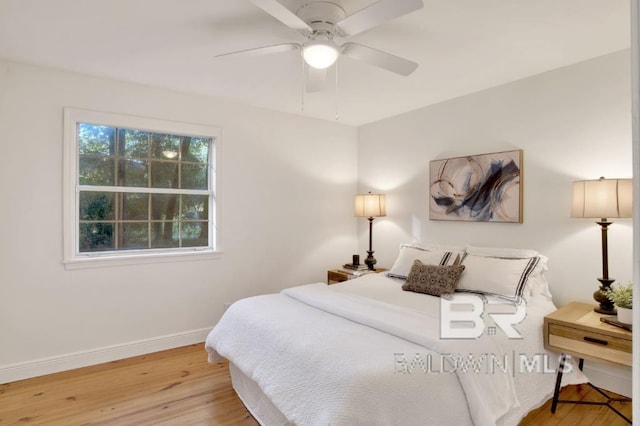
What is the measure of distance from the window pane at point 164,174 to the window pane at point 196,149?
0.50ft

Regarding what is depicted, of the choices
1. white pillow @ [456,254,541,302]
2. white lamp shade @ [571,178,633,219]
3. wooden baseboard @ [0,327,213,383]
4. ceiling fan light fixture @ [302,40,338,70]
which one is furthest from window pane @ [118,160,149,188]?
white lamp shade @ [571,178,633,219]

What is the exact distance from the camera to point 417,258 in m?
3.29

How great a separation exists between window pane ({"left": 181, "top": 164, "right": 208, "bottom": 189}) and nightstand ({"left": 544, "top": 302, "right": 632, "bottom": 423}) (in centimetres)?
317

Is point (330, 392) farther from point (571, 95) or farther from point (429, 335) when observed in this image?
point (571, 95)

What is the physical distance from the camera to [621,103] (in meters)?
2.51

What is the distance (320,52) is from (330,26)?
151 millimetres

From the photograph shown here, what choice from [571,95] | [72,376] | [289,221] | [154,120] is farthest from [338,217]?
[72,376]

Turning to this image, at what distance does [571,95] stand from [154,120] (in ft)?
11.5

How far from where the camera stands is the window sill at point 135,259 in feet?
9.70

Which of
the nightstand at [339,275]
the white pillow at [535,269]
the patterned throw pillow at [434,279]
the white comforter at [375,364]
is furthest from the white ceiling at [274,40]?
the nightstand at [339,275]

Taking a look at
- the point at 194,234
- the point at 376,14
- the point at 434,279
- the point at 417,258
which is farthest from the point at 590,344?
the point at 194,234

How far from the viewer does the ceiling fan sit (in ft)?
5.24

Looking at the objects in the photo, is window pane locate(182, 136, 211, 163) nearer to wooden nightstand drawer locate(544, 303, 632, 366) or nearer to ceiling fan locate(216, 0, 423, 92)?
ceiling fan locate(216, 0, 423, 92)

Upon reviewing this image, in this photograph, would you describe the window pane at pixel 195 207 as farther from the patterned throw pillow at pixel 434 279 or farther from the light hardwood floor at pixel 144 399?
the patterned throw pillow at pixel 434 279
